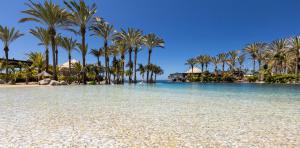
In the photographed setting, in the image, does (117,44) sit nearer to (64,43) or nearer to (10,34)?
(64,43)

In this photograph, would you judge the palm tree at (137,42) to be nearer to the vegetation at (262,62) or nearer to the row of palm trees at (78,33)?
the row of palm trees at (78,33)

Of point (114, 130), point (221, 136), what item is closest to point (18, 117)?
point (114, 130)

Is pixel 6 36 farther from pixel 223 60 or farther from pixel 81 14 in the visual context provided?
pixel 223 60

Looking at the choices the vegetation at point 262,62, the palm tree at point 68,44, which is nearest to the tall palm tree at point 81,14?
the palm tree at point 68,44

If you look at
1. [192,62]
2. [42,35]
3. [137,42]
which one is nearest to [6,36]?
[42,35]

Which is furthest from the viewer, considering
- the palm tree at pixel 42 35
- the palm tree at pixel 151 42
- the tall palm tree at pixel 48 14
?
the palm tree at pixel 151 42

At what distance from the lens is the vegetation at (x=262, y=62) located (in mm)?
56178

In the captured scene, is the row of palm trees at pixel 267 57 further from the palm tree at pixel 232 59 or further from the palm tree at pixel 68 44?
the palm tree at pixel 68 44

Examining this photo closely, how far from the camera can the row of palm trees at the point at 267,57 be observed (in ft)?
194

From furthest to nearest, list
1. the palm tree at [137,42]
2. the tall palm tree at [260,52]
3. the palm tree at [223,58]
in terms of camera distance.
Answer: the palm tree at [223,58] → the tall palm tree at [260,52] → the palm tree at [137,42]

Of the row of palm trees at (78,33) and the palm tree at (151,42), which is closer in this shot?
the row of palm trees at (78,33)

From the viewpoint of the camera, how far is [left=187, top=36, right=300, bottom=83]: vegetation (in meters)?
56.2

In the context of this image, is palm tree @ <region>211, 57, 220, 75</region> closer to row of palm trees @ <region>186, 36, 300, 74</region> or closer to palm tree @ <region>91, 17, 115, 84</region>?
row of palm trees @ <region>186, 36, 300, 74</region>

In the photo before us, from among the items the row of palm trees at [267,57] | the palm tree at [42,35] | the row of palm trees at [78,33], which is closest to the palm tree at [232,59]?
the row of palm trees at [267,57]
